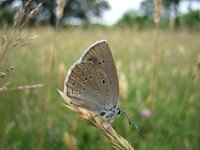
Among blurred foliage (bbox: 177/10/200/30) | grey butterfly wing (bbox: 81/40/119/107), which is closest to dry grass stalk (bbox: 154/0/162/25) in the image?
blurred foliage (bbox: 177/10/200/30)

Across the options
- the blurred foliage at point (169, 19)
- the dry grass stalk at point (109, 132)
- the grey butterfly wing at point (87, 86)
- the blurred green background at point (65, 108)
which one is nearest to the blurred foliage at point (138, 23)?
the blurred foliage at point (169, 19)

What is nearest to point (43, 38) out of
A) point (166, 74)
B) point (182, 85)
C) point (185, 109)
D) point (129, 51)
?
point (129, 51)

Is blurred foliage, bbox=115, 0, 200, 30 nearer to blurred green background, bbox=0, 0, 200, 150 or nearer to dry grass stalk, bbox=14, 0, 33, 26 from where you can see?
blurred green background, bbox=0, 0, 200, 150

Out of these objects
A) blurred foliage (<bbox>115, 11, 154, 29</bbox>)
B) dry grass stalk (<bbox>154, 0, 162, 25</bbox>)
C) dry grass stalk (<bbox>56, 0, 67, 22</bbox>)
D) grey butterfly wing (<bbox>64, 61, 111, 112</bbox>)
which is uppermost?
dry grass stalk (<bbox>56, 0, 67, 22</bbox>)

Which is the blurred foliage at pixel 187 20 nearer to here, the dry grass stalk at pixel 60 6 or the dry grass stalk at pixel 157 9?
the dry grass stalk at pixel 157 9

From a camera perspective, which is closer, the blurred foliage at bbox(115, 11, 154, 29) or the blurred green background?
the blurred green background

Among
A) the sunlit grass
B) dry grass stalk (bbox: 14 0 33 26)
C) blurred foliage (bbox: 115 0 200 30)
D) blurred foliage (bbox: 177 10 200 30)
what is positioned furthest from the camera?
blurred foliage (bbox: 115 0 200 30)

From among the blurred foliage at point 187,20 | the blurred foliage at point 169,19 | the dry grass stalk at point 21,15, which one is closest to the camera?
the dry grass stalk at point 21,15

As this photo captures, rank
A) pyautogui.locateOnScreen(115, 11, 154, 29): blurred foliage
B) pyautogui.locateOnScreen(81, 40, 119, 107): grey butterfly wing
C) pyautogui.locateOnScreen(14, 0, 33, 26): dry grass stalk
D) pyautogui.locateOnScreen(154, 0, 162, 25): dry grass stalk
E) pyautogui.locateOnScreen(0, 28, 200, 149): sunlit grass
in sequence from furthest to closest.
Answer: pyautogui.locateOnScreen(115, 11, 154, 29): blurred foliage
pyautogui.locateOnScreen(0, 28, 200, 149): sunlit grass
pyautogui.locateOnScreen(154, 0, 162, 25): dry grass stalk
pyautogui.locateOnScreen(81, 40, 119, 107): grey butterfly wing
pyautogui.locateOnScreen(14, 0, 33, 26): dry grass stalk
